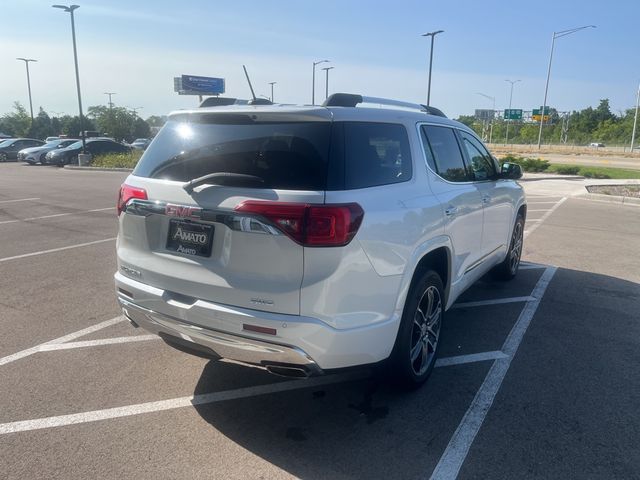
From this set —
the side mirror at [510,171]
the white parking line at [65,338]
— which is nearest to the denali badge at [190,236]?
the white parking line at [65,338]

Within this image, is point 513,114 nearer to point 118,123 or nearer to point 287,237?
point 118,123

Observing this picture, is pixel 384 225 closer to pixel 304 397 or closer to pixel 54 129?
pixel 304 397

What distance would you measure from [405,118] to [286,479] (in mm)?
2514

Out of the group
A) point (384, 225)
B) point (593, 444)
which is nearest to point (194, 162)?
point (384, 225)

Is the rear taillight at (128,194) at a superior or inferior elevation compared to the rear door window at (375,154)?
inferior

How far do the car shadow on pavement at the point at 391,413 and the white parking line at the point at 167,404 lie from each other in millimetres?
67

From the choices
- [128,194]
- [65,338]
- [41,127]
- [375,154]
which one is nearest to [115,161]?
[65,338]

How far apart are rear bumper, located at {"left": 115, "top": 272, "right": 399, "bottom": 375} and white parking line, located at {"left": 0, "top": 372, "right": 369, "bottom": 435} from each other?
1.90 ft

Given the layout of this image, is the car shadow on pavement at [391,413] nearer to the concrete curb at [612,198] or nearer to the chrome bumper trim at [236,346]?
the chrome bumper trim at [236,346]

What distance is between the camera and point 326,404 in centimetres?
359

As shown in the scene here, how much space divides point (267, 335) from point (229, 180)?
35.6 inches

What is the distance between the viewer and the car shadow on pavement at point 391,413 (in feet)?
9.82

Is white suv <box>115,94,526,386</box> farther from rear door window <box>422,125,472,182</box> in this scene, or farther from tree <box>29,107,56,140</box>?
tree <box>29,107,56,140</box>

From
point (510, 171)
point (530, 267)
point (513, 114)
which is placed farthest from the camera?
point (513, 114)
